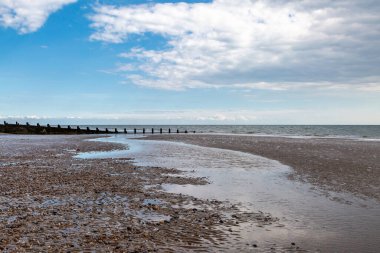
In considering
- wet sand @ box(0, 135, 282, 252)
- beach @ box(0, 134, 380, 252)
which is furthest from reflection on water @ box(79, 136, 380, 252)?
wet sand @ box(0, 135, 282, 252)

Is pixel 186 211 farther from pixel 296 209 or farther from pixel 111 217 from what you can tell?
pixel 296 209

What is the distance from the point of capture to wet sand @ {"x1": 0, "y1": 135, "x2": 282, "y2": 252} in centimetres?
812

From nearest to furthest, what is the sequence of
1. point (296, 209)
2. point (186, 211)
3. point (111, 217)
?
point (111, 217), point (186, 211), point (296, 209)

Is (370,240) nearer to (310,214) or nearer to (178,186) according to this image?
(310,214)

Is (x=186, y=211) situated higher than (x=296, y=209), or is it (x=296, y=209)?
(x=186, y=211)

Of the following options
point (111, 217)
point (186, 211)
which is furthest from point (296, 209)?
point (111, 217)

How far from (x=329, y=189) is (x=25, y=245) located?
39.3ft

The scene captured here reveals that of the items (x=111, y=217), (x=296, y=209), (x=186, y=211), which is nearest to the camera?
(x=111, y=217)

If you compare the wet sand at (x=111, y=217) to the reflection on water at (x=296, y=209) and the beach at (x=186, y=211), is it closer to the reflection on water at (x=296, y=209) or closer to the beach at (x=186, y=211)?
the beach at (x=186, y=211)

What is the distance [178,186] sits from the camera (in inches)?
635

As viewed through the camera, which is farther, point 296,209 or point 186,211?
point 296,209

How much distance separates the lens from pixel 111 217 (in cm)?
1043

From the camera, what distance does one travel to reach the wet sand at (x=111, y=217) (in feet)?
26.7

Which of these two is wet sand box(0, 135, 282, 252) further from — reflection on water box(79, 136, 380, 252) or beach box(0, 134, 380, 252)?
reflection on water box(79, 136, 380, 252)
